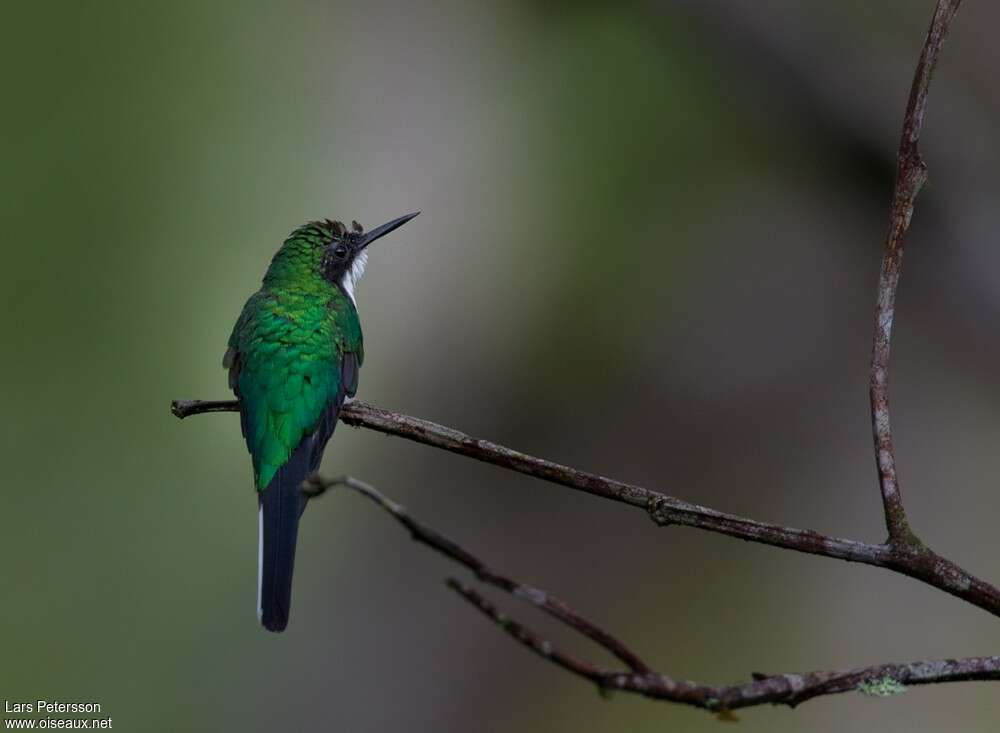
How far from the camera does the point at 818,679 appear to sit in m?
1.49

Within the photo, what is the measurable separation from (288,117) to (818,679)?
19.3ft

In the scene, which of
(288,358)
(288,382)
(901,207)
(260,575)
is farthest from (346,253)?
(901,207)

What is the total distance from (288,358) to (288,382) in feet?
0.36

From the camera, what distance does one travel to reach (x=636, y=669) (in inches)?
54.0

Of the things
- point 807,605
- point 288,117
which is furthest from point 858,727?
point 288,117

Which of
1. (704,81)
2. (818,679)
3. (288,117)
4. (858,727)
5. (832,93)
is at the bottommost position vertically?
(818,679)

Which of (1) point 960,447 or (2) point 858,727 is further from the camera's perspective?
(1) point 960,447

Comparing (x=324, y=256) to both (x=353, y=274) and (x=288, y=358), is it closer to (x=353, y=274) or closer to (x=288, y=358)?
(x=353, y=274)

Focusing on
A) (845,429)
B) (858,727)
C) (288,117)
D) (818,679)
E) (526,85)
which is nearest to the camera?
(818,679)

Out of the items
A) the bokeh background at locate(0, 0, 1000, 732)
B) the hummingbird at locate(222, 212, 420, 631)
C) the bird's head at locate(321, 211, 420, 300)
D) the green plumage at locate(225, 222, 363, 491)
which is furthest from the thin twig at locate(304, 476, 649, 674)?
the bokeh background at locate(0, 0, 1000, 732)

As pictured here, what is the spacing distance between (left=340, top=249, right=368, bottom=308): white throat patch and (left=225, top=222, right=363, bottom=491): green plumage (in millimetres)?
266

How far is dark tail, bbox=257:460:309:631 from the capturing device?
2488mm

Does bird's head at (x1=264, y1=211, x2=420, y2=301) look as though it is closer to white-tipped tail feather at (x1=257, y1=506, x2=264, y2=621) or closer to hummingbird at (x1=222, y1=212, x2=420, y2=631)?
hummingbird at (x1=222, y1=212, x2=420, y2=631)

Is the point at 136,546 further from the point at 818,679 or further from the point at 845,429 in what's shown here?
the point at 818,679
